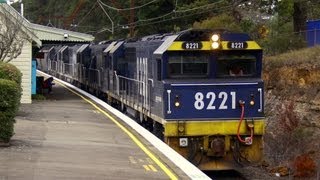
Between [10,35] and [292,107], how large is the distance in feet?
41.2

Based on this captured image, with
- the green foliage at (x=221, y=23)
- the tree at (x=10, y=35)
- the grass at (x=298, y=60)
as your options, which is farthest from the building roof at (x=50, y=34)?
the grass at (x=298, y=60)

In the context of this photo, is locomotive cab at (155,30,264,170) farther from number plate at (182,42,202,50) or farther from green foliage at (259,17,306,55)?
green foliage at (259,17,306,55)

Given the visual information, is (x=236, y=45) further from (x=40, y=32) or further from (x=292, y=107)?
(x=40, y=32)

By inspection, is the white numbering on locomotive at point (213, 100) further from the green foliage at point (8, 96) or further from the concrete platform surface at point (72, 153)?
the green foliage at point (8, 96)

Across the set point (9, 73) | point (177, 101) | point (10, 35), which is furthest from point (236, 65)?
point (10, 35)

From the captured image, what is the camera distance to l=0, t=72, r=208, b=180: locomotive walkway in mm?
10805

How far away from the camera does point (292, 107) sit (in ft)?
90.7

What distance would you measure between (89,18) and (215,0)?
1629 inches

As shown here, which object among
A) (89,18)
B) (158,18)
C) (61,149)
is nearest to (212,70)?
(61,149)

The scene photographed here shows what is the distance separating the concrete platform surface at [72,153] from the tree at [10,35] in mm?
3962

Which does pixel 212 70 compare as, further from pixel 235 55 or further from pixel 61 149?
pixel 61 149

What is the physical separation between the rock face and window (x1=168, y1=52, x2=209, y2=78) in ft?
15.2

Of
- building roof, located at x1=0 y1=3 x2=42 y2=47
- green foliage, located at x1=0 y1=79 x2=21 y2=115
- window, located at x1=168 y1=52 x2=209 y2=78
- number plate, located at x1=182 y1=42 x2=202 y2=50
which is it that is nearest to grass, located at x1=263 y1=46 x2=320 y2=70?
building roof, located at x1=0 y1=3 x2=42 y2=47

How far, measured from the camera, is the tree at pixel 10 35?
2400 cm
